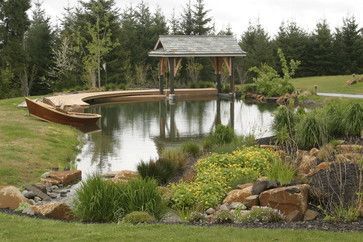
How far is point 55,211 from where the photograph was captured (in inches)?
257

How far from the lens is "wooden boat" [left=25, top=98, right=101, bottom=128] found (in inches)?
656

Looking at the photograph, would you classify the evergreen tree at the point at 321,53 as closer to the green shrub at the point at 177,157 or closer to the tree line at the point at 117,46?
the tree line at the point at 117,46

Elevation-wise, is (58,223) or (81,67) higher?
(81,67)

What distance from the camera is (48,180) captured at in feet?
30.2

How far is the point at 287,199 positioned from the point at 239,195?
863 millimetres

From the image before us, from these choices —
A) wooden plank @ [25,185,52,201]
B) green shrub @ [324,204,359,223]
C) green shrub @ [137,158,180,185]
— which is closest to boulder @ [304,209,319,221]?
green shrub @ [324,204,359,223]

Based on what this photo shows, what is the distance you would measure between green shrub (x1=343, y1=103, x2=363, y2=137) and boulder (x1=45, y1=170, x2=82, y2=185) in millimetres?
5733

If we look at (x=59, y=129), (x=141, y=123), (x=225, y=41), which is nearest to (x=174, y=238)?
(x=59, y=129)

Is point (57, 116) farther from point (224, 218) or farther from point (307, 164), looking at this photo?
point (224, 218)

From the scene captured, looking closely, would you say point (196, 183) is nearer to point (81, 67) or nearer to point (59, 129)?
point (59, 129)

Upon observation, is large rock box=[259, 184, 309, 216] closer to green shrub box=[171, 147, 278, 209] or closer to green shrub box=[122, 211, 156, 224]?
green shrub box=[171, 147, 278, 209]

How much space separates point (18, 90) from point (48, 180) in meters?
24.2

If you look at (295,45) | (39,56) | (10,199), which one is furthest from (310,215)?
(295,45)

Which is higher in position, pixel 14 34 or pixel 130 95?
pixel 14 34
